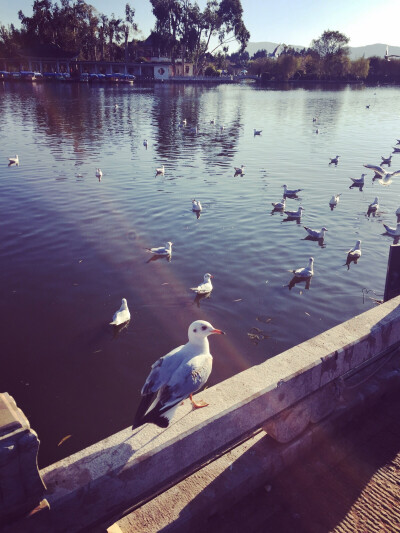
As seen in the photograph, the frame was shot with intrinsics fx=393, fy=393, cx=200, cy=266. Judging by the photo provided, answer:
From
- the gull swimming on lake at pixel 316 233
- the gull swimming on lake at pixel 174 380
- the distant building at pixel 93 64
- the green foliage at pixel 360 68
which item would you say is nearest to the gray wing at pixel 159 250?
the gull swimming on lake at pixel 316 233

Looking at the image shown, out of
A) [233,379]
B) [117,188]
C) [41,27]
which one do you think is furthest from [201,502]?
[41,27]

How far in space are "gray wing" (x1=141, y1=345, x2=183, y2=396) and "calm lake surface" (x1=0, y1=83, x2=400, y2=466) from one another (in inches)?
101

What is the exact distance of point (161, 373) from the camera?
13.2 ft

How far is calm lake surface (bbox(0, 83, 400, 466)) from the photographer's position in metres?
7.11

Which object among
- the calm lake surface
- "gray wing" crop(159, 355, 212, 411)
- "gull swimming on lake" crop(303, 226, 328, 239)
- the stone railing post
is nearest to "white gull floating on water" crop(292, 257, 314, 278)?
the calm lake surface

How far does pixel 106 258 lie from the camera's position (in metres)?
11.4

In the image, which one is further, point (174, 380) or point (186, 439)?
point (174, 380)

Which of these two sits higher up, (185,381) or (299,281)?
(185,381)

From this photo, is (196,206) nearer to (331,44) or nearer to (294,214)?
(294,214)

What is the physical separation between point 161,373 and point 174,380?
0.18 meters

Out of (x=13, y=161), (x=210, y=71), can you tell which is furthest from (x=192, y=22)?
(x=13, y=161)

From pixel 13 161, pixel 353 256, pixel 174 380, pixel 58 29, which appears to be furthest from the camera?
pixel 58 29

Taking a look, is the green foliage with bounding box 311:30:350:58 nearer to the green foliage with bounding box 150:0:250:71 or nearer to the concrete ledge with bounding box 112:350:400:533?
the green foliage with bounding box 150:0:250:71

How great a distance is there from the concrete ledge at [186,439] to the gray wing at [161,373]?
32 cm
